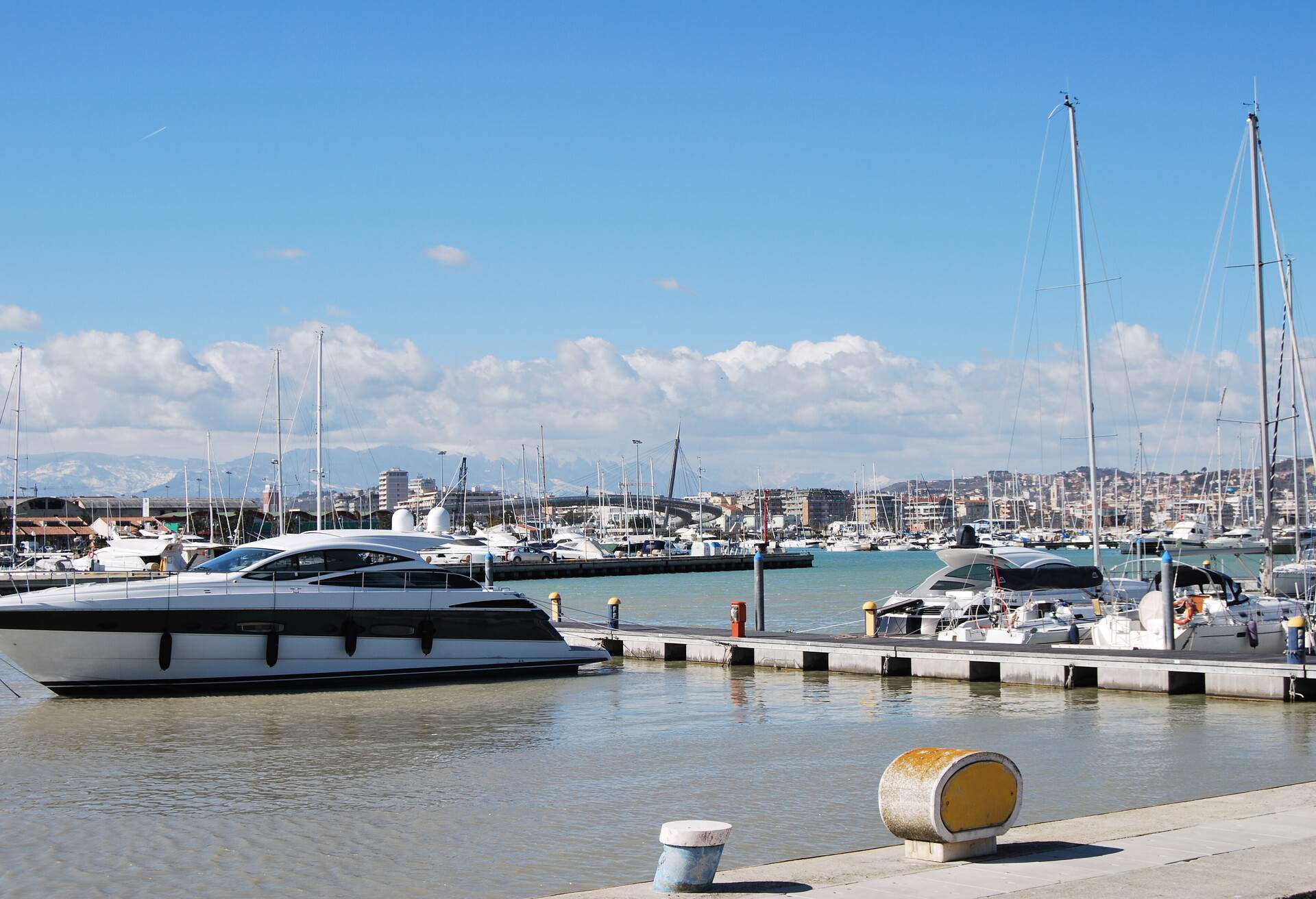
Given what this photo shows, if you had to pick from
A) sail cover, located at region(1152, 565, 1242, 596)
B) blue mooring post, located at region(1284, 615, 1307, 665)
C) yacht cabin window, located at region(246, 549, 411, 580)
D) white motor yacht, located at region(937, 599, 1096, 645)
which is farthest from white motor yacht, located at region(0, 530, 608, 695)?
blue mooring post, located at region(1284, 615, 1307, 665)

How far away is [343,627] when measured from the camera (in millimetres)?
26250

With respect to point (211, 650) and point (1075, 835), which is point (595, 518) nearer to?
point (211, 650)

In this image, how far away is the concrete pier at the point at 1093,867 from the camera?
870 centimetres

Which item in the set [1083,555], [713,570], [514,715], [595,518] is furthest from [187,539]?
[595,518]

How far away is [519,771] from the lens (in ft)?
57.2

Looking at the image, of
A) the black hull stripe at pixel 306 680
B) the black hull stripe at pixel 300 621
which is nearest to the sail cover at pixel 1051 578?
the black hull stripe at pixel 306 680

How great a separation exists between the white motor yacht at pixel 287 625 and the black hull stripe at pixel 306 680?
3 cm

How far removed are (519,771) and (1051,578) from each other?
18.6m

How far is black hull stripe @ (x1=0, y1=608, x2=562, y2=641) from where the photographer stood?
2386 centimetres

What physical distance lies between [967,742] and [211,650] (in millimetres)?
14106

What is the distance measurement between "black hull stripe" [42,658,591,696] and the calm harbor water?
11.5 inches

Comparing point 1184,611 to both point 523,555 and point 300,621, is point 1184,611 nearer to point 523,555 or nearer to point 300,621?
point 300,621

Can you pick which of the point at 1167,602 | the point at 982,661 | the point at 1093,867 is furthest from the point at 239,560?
the point at 1093,867

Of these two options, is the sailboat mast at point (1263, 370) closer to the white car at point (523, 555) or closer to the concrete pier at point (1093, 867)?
the concrete pier at point (1093, 867)
